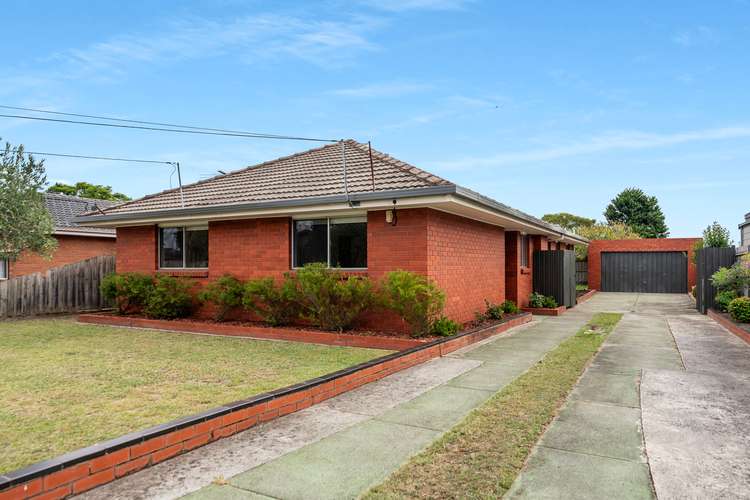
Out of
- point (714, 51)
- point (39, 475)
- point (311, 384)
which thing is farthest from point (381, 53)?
point (39, 475)

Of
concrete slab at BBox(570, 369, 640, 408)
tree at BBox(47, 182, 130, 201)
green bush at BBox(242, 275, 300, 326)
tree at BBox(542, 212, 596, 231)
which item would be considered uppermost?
tree at BBox(47, 182, 130, 201)

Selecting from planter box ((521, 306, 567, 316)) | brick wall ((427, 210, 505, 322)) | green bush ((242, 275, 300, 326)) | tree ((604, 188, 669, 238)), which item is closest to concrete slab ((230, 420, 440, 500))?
brick wall ((427, 210, 505, 322))

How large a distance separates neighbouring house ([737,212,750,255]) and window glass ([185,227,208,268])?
14764 millimetres

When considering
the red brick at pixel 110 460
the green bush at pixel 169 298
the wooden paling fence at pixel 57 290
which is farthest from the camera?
the wooden paling fence at pixel 57 290

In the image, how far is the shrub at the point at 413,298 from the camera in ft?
28.6

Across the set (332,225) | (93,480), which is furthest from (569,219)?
(93,480)

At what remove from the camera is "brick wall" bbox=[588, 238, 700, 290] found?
26.1 meters

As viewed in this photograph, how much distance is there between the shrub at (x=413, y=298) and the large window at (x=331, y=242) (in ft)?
4.11

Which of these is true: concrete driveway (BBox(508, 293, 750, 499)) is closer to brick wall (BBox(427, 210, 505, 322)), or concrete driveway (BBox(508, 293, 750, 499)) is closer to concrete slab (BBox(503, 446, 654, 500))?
concrete slab (BBox(503, 446, 654, 500))

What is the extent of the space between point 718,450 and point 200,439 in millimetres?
4416

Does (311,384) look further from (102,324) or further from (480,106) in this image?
(480,106)

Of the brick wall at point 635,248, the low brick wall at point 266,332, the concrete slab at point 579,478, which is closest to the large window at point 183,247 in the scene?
the low brick wall at point 266,332

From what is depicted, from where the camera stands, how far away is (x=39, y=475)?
3133mm

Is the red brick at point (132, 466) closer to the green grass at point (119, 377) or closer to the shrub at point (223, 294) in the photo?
the green grass at point (119, 377)
